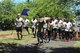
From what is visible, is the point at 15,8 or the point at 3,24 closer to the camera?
the point at 3,24

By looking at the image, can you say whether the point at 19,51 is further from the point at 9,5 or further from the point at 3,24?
the point at 9,5

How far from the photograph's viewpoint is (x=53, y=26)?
27.5 meters

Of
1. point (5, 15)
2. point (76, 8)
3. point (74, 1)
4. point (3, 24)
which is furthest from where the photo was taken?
point (5, 15)

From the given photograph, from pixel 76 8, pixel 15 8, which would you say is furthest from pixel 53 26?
pixel 15 8

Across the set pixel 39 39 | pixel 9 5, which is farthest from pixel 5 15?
pixel 39 39

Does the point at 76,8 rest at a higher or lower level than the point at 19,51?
higher

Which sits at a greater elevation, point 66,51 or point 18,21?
point 18,21

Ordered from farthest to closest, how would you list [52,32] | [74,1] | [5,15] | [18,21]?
[5,15] → [52,32] → [18,21] → [74,1]

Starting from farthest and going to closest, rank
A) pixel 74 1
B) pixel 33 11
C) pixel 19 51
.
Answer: pixel 33 11 → pixel 74 1 → pixel 19 51

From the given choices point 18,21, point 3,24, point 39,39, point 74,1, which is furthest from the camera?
point 3,24

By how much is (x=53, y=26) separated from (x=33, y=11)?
34.2 m

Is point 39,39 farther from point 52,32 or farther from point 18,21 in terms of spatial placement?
point 52,32

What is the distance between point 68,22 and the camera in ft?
91.6

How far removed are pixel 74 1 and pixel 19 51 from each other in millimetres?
4068
